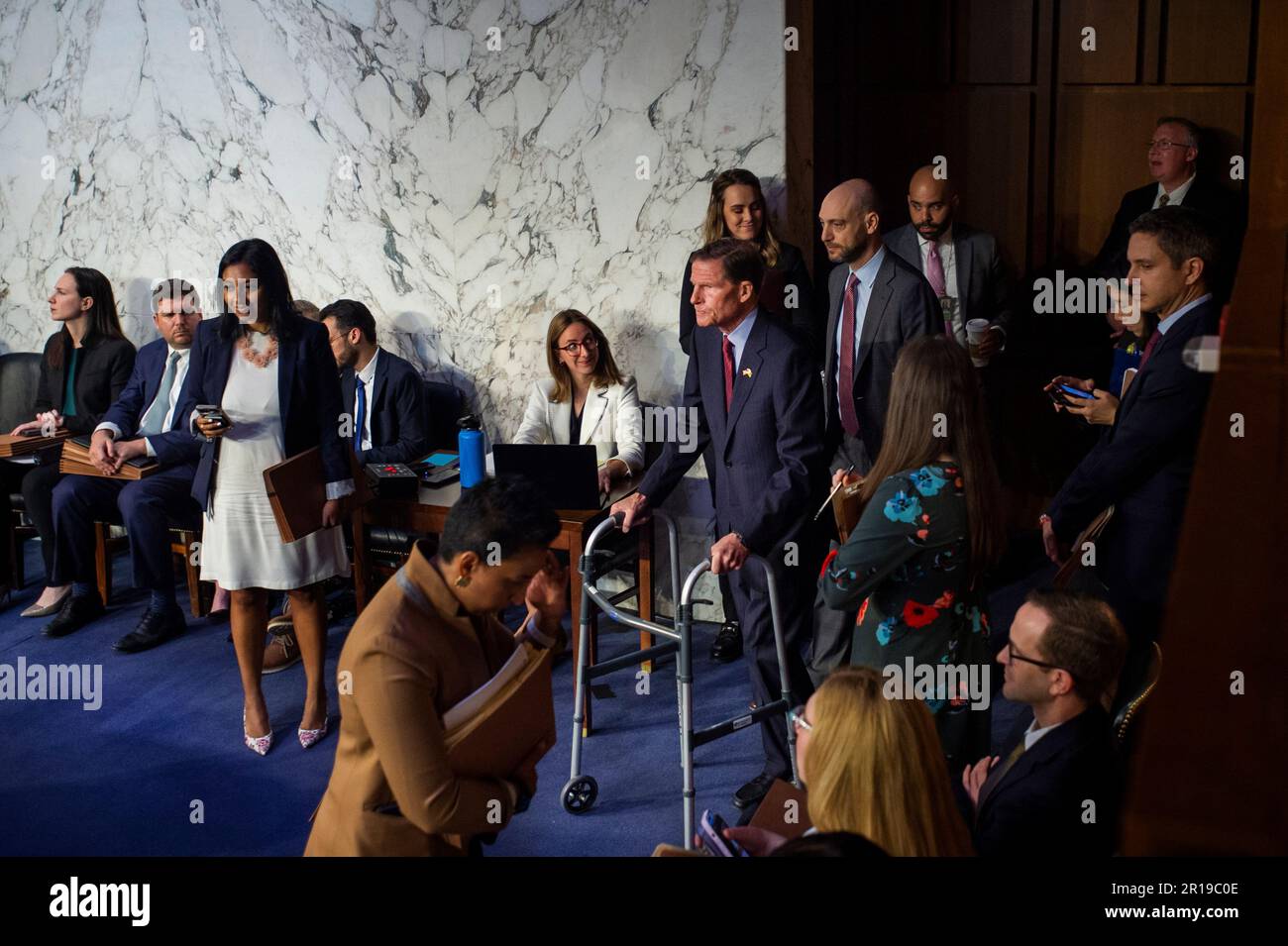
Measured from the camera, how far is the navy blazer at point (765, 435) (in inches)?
143

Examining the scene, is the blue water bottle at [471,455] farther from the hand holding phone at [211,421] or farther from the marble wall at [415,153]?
Result: the marble wall at [415,153]

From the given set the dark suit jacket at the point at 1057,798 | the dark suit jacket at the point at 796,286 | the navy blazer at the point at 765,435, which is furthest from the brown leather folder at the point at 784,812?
the dark suit jacket at the point at 796,286

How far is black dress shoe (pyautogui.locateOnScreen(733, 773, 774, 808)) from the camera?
12.7 ft

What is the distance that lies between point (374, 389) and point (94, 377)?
1.51 metres

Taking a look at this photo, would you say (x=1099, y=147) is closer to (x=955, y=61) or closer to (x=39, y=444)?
(x=955, y=61)

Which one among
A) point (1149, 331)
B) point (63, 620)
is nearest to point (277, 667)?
point (63, 620)

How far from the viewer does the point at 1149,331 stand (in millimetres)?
4656

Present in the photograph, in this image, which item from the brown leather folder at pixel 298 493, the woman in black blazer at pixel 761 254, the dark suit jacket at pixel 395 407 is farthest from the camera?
the dark suit jacket at pixel 395 407

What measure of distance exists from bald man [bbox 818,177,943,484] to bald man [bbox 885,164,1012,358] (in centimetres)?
85

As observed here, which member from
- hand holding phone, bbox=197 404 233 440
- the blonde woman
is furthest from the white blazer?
the blonde woman

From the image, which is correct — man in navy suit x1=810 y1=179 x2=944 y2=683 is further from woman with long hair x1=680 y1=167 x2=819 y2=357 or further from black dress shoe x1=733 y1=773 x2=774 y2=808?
black dress shoe x1=733 y1=773 x2=774 y2=808

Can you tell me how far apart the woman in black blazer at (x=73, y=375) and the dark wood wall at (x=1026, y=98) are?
3.41 meters

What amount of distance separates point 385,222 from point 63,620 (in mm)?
2271

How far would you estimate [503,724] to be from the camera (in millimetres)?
2260
